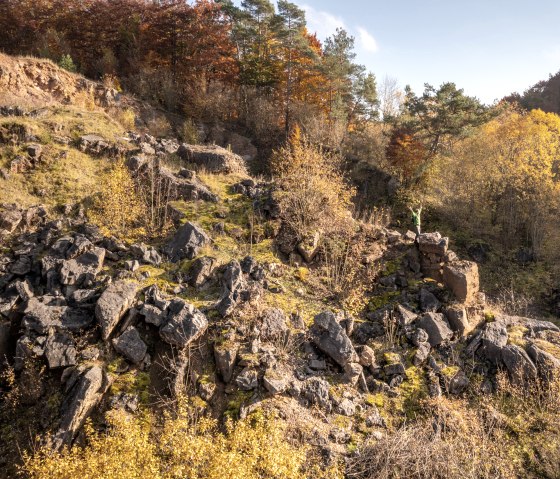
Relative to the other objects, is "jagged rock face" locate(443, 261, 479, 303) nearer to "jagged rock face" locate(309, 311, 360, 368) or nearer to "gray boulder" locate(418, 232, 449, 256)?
"gray boulder" locate(418, 232, 449, 256)

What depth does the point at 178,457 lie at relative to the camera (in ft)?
19.1

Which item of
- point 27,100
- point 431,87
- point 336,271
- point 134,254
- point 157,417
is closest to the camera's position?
point 157,417

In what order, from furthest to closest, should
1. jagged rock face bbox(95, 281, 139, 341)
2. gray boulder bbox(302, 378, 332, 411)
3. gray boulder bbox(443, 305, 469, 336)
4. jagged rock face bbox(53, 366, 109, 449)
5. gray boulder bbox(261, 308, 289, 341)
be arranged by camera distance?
gray boulder bbox(443, 305, 469, 336)
gray boulder bbox(261, 308, 289, 341)
jagged rock face bbox(95, 281, 139, 341)
gray boulder bbox(302, 378, 332, 411)
jagged rock face bbox(53, 366, 109, 449)

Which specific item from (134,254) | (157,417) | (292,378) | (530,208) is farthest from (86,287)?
(530,208)

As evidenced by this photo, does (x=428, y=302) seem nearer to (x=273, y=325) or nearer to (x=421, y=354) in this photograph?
(x=421, y=354)

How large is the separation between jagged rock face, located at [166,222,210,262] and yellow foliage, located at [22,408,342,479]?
4883mm

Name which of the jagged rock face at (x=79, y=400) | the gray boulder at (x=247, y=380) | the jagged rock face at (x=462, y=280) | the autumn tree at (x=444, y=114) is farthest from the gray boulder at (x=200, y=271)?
the autumn tree at (x=444, y=114)

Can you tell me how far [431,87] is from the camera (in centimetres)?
2281

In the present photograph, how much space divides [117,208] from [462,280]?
37.1 feet

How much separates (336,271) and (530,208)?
15566 mm

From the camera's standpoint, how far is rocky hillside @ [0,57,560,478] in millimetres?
7367

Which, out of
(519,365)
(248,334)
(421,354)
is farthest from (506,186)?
(248,334)

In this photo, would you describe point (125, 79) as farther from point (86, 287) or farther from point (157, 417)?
point (157, 417)

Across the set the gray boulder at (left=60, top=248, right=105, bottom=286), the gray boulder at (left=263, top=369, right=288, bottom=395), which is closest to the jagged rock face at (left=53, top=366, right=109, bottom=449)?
the gray boulder at (left=60, top=248, right=105, bottom=286)
